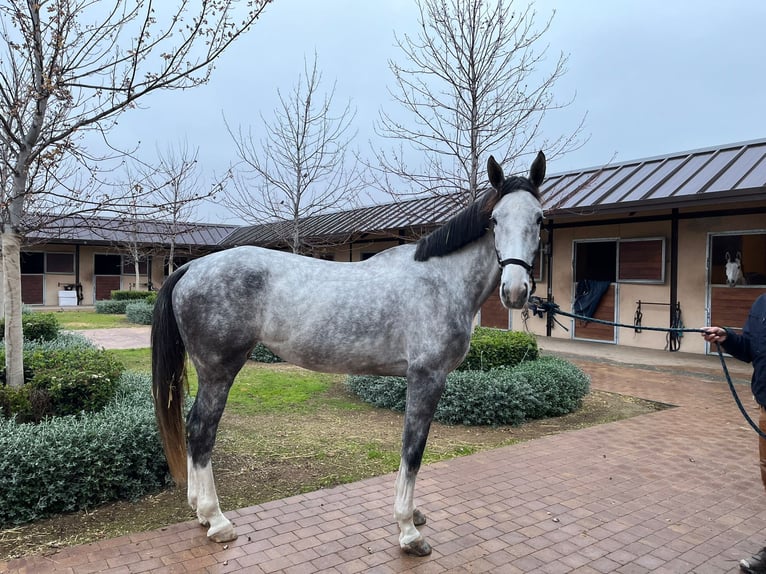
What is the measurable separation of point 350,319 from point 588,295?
403 inches

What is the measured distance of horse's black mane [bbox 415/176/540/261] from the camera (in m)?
2.75

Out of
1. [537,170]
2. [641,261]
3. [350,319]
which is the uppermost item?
[537,170]

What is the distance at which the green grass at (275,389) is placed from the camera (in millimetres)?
6328

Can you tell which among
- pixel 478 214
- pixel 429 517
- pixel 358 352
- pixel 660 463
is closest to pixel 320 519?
pixel 429 517

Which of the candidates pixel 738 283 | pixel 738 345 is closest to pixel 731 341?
pixel 738 345

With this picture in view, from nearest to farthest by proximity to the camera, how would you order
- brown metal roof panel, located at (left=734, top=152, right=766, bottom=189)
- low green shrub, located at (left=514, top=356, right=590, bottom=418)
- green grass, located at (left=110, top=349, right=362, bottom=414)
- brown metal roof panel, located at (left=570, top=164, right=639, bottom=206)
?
low green shrub, located at (left=514, top=356, right=590, bottom=418) < green grass, located at (left=110, top=349, right=362, bottom=414) < brown metal roof panel, located at (left=734, top=152, right=766, bottom=189) < brown metal roof panel, located at (left=570, top=164, right=639, bottom=206)

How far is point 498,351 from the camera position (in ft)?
22.2

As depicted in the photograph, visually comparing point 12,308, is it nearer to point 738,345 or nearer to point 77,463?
point 77,463

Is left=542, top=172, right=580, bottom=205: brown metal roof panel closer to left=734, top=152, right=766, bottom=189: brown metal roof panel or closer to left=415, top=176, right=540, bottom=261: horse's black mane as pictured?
left=734, top=152, right=766, bottom=189: brown metal roof panel

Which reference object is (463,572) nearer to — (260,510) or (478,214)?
(260,510)

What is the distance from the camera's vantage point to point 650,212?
10.7 m

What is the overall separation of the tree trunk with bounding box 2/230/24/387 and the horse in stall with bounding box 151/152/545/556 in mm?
2214

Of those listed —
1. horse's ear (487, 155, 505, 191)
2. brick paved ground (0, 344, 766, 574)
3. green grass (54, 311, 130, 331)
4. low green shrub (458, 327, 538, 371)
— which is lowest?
brick paved ground (0, 344, 766, 574)

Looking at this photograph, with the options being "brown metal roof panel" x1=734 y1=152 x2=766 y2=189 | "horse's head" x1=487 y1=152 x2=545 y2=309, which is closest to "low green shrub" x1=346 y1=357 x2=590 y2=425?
"horse's head" x1=487 y1=152 x2=545 y2=309
